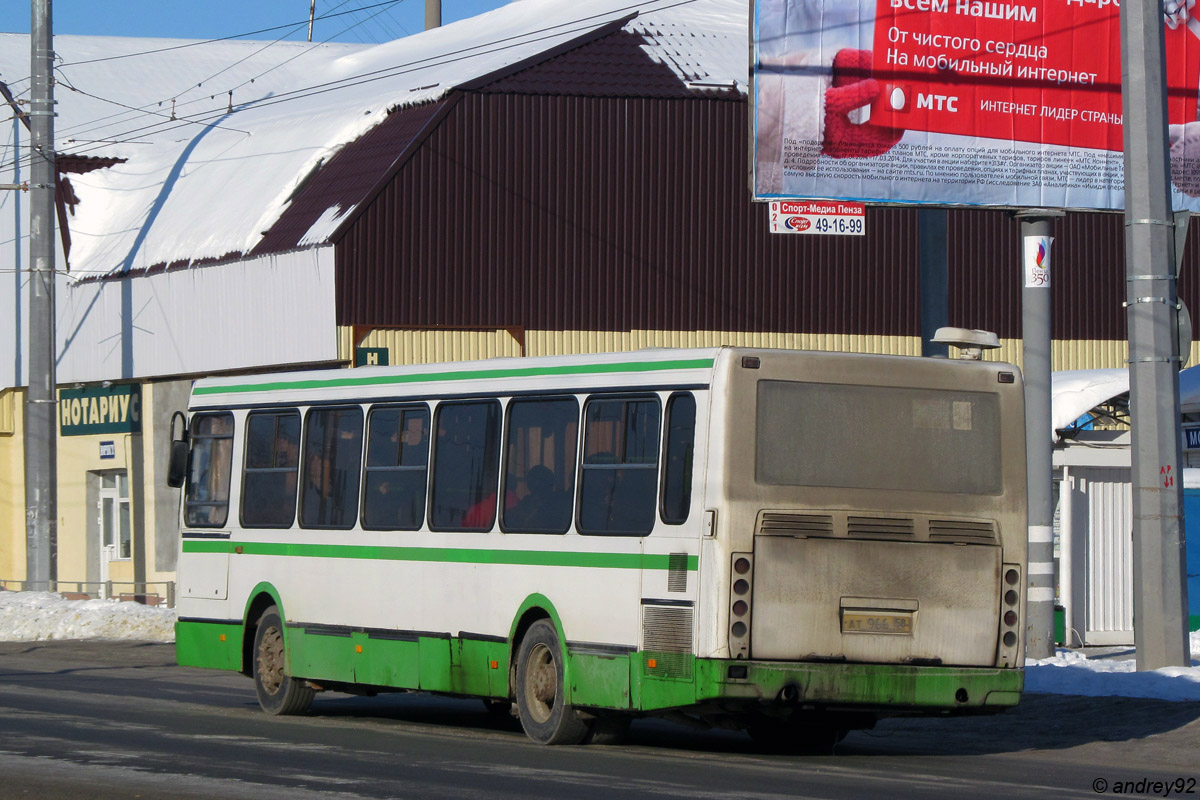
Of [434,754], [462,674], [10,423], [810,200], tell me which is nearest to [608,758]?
[434,754]

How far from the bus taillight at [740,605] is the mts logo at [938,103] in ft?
31.4

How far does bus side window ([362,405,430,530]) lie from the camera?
15.1 m

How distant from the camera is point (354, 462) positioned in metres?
15.8

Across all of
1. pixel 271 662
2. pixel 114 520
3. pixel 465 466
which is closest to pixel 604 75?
pixel 114 520

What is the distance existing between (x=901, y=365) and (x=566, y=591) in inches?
108

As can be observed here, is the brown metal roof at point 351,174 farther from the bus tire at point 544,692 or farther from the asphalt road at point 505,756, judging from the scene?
the bus tire at point 544,692

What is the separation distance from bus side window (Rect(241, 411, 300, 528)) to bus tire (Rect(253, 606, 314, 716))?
2.63ft

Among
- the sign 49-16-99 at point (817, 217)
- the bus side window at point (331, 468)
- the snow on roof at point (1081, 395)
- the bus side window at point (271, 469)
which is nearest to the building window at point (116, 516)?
the snow on roof at point (1081, 395)

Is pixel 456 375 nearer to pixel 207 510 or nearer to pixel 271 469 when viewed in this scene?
pixel 271 469

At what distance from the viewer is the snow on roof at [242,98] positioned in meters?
36.8

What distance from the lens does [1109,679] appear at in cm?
1645

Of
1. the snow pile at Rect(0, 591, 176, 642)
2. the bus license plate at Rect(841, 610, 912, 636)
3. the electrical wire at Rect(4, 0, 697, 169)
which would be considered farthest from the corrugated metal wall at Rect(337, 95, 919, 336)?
the bus license plate at Rect(841, 610, 912, 636)

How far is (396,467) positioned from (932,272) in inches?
291

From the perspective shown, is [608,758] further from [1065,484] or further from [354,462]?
[1065,484]
